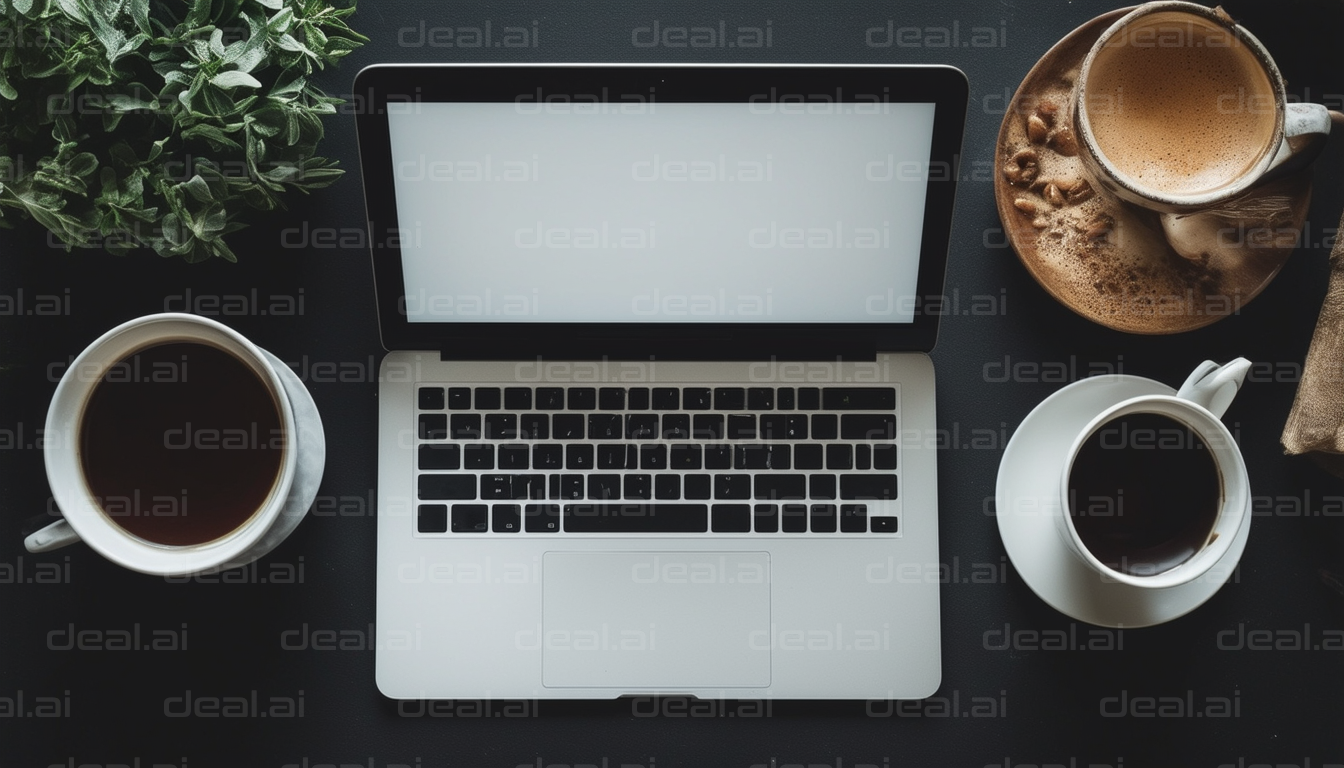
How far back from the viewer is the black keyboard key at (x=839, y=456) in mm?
720

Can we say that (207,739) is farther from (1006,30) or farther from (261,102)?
(1006,30)

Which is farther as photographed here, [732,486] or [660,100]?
[732,486]

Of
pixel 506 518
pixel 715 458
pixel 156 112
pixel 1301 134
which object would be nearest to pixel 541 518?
pixel 506 518

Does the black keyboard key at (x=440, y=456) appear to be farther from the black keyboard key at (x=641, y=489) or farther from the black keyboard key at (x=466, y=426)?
the black keyboard key at (x=641, y=489)

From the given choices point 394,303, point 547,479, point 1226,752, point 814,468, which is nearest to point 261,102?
point 394,303

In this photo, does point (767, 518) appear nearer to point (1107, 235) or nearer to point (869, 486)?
point (869, 486)

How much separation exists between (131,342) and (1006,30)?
0.67 metres

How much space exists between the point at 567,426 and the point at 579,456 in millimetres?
23

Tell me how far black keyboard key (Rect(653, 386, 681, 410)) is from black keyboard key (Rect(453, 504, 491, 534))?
0.14m

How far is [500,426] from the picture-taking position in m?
0.72

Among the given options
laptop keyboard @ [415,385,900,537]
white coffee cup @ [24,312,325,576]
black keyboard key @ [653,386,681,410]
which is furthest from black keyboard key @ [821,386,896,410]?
white coffee cup @ [24,312,325,576]

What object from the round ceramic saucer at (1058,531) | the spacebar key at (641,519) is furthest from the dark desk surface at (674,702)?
the spacebar key at (641,519)

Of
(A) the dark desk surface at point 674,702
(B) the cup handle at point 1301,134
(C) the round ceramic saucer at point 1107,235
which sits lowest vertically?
(A) the dark desk surface at point 674,702

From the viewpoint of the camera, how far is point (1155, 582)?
637 millimetres
